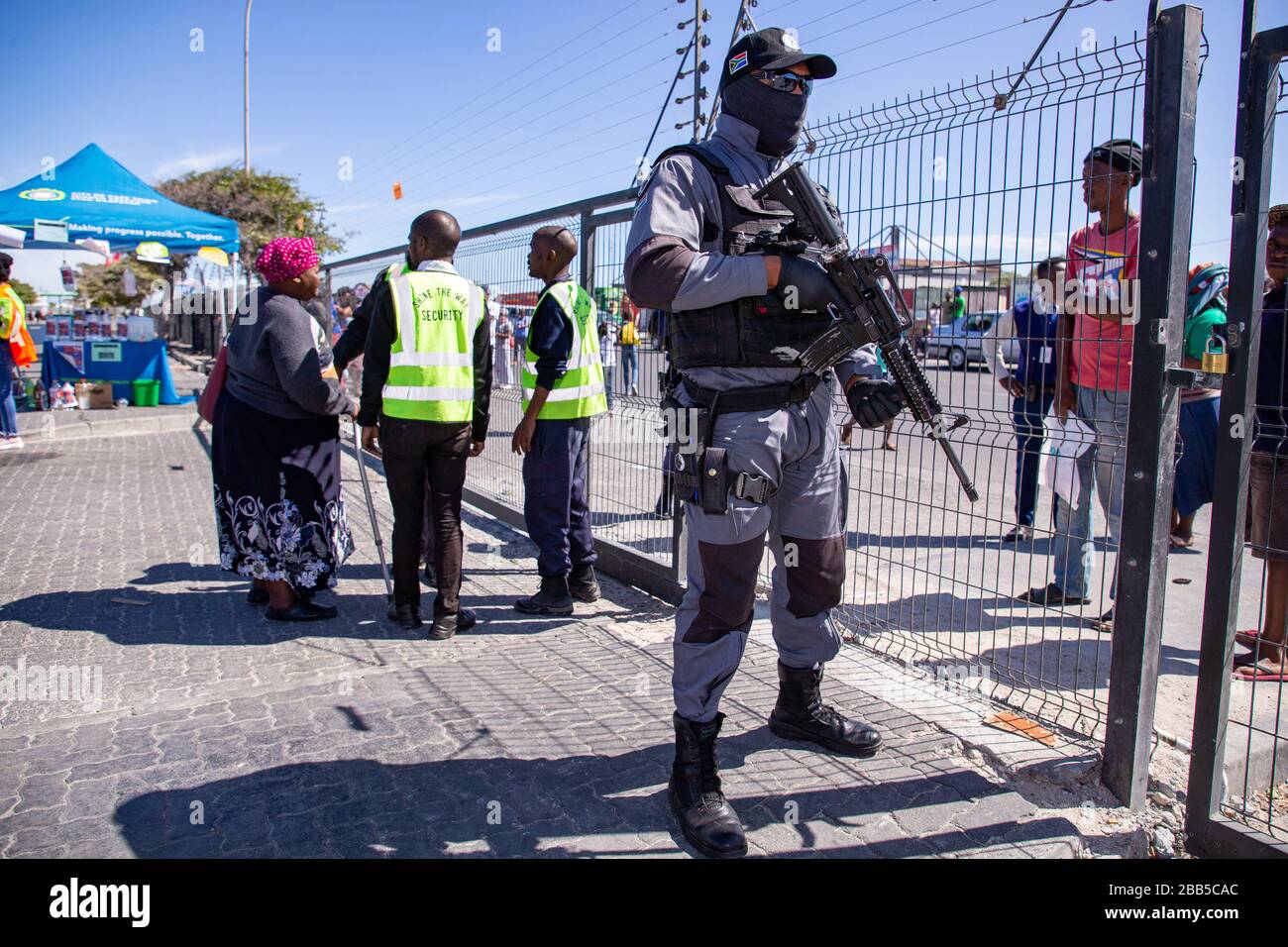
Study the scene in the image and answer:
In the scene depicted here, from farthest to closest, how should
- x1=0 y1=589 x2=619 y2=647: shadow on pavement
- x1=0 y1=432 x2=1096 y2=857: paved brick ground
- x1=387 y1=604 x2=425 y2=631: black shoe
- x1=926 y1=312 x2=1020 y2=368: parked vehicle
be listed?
x1=387 y1=604 x2=425 y2=631: black shoe
x1=0 y1=589 x2=619 y2=647: shadow on pavement
x1=926 y1=312 x2=1020 y2=368: parked vehicle
x1=0 y1=432 x2=1096 y2=857: paved brick ground

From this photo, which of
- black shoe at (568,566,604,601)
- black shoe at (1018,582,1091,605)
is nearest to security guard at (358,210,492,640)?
black shoe at (568,566,604,601)

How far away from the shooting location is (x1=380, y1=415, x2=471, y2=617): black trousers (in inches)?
180

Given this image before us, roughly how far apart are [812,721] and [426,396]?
96.8 inches

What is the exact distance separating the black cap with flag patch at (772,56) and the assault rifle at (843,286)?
357mm

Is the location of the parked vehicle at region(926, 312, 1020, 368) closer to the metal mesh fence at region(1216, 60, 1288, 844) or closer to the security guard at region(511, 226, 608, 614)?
the metal mesh fence at region(1216, 60, 1288, 844)

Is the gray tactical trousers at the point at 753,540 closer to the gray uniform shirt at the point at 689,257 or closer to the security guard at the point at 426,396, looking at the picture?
the gray uniform shirt at the point at 689,257

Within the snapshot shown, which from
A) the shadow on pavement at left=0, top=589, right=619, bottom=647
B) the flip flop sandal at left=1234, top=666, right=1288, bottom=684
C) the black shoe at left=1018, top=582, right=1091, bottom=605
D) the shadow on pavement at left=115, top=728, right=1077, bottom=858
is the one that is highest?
the black shoe at left=1018, top=582, right=1091, bottom=605

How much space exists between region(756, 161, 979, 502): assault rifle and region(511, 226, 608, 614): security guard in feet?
7.13

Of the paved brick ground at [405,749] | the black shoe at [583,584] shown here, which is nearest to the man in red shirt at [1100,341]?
the paved brick ground at [405,749]

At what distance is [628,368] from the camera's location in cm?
597

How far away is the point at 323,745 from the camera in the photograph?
3334mm

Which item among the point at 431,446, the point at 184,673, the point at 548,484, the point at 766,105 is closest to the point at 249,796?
the point at 184,673

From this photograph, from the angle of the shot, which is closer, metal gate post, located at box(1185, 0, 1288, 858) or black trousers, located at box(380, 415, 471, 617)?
metal gate post, located at box(1185, 0, 1288, 858)
